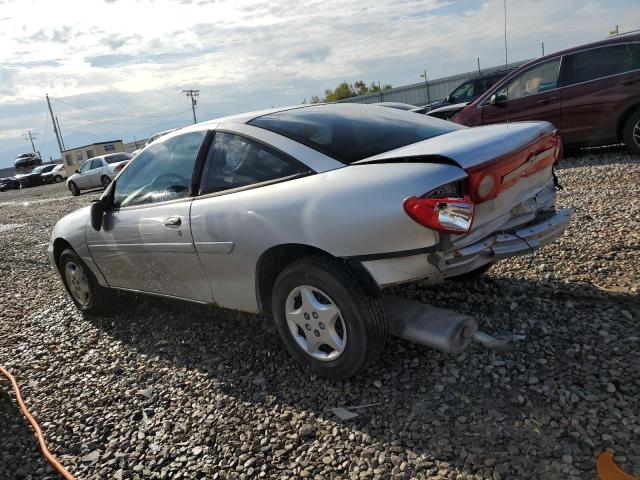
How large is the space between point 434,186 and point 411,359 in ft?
3.85

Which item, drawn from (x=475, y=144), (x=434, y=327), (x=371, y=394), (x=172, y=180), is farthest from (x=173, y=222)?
(x=475, y=144)

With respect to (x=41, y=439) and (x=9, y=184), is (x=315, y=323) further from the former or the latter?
(x=9, y=184)

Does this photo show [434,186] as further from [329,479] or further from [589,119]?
[589,119]

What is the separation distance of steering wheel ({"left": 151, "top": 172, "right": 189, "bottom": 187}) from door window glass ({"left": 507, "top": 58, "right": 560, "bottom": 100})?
6.94 metres

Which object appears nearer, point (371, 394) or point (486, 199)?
point (486, 199)

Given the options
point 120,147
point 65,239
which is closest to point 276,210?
point 65,239

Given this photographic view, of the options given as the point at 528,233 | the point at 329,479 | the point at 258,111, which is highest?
the point at 258,111

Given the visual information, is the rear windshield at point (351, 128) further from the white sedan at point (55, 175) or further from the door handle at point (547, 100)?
the white sedan at point (55, 175)

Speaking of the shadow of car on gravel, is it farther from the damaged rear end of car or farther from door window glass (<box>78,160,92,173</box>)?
door window glass (<box>78,160,92,173</box>)

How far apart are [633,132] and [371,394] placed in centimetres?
676

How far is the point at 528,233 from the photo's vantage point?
2.87 metres

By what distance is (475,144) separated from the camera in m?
2.77

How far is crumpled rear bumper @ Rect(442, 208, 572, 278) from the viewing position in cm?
256

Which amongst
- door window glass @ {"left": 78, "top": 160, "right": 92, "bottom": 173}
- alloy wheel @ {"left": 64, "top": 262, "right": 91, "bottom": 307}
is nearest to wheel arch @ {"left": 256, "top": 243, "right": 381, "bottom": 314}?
alloy wheel @ {"left": 64, "top": 262, "right": 91, "bottom": 307}
